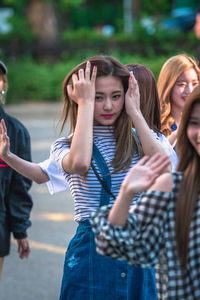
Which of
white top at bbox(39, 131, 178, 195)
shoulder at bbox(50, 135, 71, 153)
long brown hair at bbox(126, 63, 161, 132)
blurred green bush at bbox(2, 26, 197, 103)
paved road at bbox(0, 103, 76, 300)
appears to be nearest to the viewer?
shoulder at bbox(50, 135, 71, 153)

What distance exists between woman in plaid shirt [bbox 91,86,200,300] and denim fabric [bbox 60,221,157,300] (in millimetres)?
711

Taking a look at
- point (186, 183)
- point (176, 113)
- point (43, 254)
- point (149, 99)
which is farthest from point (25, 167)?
point (43, 254)

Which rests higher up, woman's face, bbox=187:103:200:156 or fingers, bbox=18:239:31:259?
Result: woman's face, bbox=187:103:200:156

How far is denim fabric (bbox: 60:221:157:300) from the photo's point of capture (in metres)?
2.64

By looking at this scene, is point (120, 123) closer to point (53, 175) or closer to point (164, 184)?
point (53, 175)

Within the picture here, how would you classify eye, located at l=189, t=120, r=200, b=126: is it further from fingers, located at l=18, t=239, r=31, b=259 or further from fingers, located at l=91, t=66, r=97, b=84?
fingers, located at l=18, t=239, r=31, b=259

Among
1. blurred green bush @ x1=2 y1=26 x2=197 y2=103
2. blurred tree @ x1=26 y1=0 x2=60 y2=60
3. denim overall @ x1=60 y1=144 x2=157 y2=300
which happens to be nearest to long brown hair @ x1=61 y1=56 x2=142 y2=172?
denim overall @ x1=60 y1=144 x2=157 y2=300

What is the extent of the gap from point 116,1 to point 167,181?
104 ft

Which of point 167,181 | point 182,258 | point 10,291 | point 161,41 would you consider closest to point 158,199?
point 167,181

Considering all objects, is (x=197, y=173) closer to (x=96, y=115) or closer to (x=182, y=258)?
(x=182, y=258)

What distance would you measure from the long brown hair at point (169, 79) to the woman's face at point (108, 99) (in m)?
1.11

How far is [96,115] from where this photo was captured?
2.71 metres

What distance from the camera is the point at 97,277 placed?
105 inches

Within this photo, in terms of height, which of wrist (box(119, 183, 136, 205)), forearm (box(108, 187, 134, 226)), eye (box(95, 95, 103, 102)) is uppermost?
eye (box(95, 95, 103, 102))
